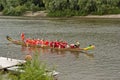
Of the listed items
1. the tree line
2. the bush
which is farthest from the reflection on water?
the bush

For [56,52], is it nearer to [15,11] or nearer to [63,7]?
[63,7]

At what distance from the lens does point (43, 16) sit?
108125mm

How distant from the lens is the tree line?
9531 cm

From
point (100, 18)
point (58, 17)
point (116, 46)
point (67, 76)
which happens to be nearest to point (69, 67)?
point (67, 76)

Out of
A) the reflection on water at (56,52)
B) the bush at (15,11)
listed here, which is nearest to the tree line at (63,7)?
the bush at (15,11)

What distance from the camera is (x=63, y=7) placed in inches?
4134

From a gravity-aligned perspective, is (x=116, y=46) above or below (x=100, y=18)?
above

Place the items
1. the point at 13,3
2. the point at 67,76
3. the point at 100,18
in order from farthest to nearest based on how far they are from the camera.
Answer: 1. the point at 13,3
2. the point at 100,18
3. the point at 67,76

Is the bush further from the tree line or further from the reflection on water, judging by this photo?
the reflection on water

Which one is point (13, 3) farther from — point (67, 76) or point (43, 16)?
point (67, 76)

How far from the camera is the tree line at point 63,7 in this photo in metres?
95.3

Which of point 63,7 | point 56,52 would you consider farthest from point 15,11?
point 56,52

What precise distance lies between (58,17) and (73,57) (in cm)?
6767

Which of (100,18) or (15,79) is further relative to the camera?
(100,18)
